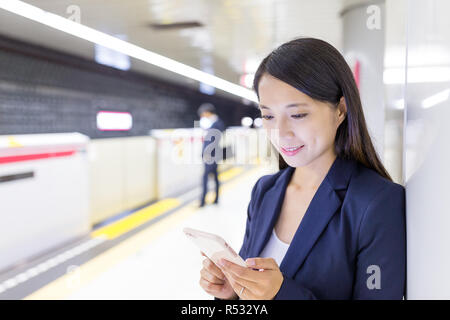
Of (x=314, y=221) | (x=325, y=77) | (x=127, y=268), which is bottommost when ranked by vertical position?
(x=127, y=268)

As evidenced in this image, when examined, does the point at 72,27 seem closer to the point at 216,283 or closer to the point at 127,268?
the point at 127,268

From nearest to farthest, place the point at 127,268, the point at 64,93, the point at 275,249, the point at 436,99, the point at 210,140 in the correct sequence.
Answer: the point at 436,99
the point at 275,249
the point at 127,268
the point at 210,140
the point at 64,93

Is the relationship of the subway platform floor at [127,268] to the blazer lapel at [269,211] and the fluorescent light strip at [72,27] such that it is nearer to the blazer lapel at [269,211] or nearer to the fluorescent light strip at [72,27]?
the fluorescent light strip at [72,27]

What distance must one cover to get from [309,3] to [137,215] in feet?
12.9

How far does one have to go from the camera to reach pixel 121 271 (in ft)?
12.0

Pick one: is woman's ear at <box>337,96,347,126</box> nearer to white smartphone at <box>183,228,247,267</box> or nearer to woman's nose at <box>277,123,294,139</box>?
woman's nose at <box>277,123,294,139</box>

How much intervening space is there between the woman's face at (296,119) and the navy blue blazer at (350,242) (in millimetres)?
95

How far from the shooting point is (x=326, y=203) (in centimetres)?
100

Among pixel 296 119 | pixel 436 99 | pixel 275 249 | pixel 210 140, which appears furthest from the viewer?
pixel 210 140

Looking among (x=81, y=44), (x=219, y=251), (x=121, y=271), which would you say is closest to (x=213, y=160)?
(x=81, y=44)

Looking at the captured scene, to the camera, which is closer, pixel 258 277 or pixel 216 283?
pixel 258 277

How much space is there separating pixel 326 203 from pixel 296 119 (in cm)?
23

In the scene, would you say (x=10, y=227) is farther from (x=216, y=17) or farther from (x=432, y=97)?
(x=432, y=97)

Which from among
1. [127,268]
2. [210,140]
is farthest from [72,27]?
[210,140]
